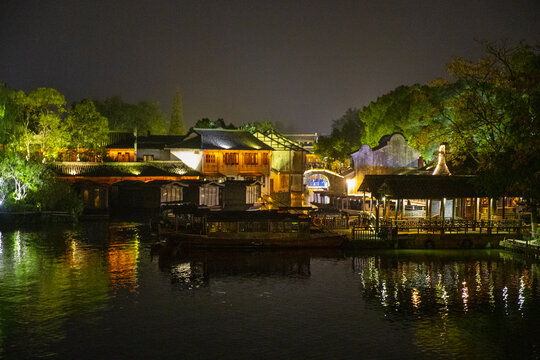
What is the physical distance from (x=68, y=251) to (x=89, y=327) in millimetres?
18624

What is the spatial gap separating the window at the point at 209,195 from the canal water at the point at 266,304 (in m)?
25.9

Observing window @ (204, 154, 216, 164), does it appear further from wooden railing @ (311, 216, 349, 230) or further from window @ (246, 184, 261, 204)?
wooden railing @ (311, 216, 349, 230)

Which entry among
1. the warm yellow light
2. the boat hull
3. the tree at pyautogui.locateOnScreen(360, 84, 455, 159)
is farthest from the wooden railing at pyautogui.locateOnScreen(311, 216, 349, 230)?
the tree at pyautogui.locateOnScreen(360, 84, 455, 159)

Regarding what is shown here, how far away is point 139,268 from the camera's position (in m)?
34.7

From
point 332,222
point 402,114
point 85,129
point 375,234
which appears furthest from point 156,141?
point 375,234

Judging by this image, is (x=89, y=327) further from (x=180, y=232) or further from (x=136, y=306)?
(x=180, y=232)

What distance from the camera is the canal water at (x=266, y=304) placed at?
21.2 metres

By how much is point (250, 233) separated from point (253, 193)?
1144 inches

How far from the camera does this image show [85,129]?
248 feet

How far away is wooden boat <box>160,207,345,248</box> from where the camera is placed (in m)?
41.1

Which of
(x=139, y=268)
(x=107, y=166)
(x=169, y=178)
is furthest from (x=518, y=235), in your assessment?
(x=107, y=166)

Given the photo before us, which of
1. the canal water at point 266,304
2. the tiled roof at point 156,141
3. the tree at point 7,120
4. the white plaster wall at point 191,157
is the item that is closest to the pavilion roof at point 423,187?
the canal water at point 266,304

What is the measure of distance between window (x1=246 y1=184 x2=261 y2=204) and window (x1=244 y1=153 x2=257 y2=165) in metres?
5.29

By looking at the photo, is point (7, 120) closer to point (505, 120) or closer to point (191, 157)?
point (191, 157)
